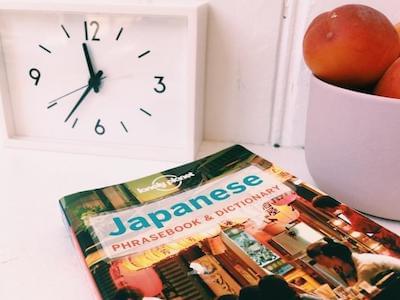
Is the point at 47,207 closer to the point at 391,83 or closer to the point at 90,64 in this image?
the point at 90,64

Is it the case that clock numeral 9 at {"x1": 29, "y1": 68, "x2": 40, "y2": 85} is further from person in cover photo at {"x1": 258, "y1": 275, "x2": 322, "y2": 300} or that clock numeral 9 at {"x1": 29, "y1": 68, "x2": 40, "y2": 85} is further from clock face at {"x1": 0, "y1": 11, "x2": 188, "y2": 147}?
person in cover photo at {"x1": 258, "y1": 275, "x2": 322, "y2": 300}

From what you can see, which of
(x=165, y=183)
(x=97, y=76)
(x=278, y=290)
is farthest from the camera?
(x=97, y=76)

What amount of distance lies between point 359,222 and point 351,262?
0.05m

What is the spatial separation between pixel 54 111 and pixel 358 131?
1.19ft

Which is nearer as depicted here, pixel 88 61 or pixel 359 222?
pixel 359 222

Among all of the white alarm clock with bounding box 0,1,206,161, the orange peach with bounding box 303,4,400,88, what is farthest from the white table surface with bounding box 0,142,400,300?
the orange peach with bounding box 303,4,400,88

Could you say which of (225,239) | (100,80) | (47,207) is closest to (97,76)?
(100,80)

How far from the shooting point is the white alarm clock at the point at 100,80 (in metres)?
0.44

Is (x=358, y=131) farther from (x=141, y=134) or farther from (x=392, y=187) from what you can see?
(x=141, y=134)

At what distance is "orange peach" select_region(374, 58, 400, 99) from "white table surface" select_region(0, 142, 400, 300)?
0.38 feet

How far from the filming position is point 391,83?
330 mm

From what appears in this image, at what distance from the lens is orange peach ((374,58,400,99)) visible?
326 millimetres

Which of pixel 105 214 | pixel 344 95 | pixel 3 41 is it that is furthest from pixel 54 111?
pixel 344 95

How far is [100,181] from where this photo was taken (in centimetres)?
43
